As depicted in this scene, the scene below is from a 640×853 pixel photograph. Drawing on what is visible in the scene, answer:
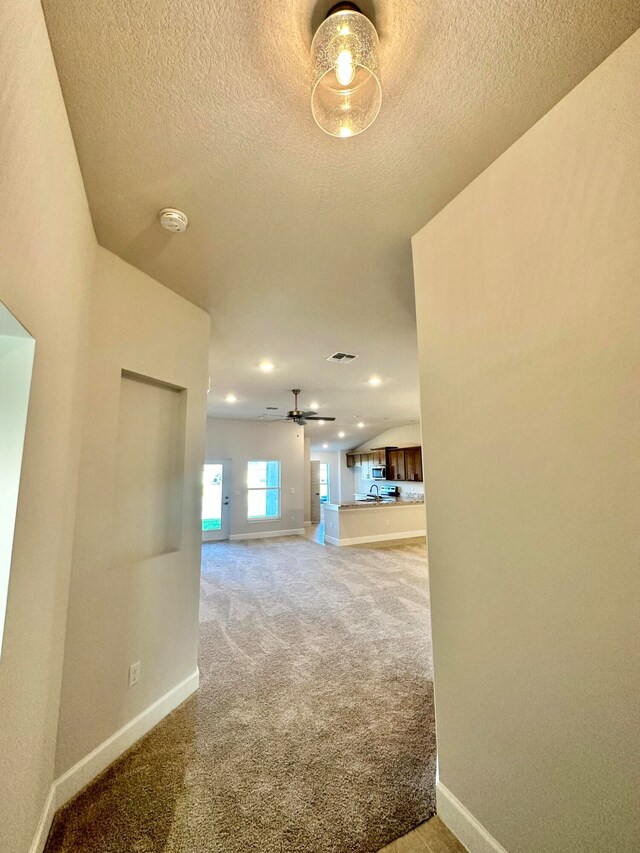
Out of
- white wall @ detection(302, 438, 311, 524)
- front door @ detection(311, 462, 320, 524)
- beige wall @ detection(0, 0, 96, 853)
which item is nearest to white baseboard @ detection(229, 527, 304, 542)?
white wall @ detection(302, 438, 311, 524)

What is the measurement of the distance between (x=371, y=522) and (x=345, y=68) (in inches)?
291

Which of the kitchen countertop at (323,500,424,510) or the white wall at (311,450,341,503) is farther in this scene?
the white wall at (311,450,341,503)

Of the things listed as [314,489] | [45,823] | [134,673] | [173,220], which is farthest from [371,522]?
[173,220]

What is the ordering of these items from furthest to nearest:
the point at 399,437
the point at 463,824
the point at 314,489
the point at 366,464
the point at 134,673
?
1. the point at 366,464
2. the point at 314,489
3. the point at 399,437
4. the point at 134,673
5. the point at 463,824

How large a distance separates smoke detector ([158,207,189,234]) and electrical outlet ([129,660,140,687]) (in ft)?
8.01

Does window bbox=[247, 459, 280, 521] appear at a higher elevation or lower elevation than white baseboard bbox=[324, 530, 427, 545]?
higher

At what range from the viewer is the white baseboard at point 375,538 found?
23.8 feet

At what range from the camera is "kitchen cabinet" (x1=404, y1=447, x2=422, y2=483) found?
9158 millimetres

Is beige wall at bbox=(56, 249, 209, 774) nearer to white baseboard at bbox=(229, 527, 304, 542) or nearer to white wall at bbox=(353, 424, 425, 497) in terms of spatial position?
white baseboard at bbox=(229, 527, 304, 542)

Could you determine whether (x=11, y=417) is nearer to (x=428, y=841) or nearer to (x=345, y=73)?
(x=345, y=73)

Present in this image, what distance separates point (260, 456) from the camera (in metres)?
8.27

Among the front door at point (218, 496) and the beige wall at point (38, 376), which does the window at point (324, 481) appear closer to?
the front door at point (218, 496)

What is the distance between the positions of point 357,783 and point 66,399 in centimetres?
226

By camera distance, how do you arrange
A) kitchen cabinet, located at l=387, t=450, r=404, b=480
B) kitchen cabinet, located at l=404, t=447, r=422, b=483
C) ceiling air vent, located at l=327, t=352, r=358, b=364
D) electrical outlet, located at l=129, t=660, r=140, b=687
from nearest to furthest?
electrical outlet, located at l=129, t=660, r=140, b=687, ceiling air vent, located at l=327, t=352, r=358, b=364, kitchen cabinet, located at l=404, t=447, r=422, b=483, kitchen cabinet, located at l=387, t=450, r=404, b=480
